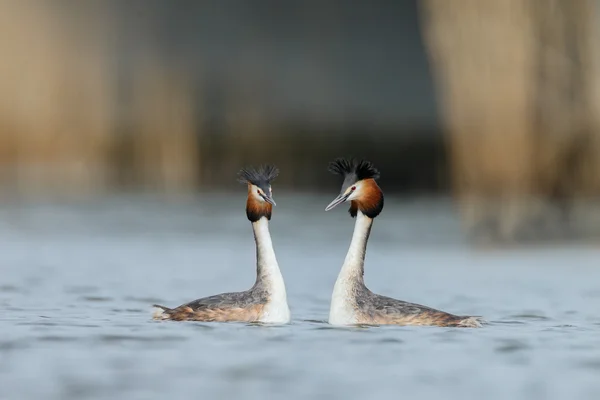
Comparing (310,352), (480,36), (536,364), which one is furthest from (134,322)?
(480,36)

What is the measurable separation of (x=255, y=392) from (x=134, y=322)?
137 inches

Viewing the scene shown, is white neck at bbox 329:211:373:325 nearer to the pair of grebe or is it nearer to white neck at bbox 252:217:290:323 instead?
the pair of grebe

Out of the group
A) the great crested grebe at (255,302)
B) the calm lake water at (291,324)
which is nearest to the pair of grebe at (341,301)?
the great crested grebe at (255,302)

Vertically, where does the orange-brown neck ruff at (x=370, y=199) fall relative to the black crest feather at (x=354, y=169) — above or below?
below

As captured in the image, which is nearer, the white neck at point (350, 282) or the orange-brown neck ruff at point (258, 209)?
the white neck at point (350, 282)

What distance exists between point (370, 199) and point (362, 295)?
729mm

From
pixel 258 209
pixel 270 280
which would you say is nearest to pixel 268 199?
pixel 258 209

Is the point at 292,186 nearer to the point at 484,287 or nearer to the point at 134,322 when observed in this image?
the point at 484,287

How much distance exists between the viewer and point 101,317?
1184cm

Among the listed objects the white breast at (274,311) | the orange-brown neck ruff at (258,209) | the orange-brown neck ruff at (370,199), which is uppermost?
the orange-brown neck ruff at (370,199)

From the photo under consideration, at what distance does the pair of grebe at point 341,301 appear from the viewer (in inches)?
430

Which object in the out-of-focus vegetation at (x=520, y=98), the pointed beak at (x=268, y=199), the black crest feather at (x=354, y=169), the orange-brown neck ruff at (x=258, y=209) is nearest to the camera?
the pointed beak at (x=268, y=199)

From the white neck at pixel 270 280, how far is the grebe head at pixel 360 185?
555mm

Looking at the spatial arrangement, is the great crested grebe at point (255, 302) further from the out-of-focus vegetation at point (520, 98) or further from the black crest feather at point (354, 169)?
the out-of-focus vegetation at point (520, 98)
